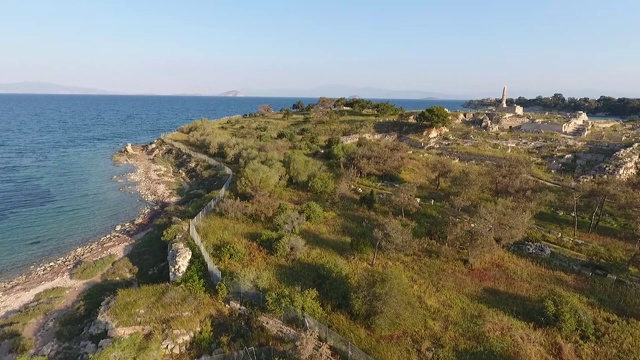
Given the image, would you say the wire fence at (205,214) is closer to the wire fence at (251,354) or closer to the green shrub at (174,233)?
the green shrub at (174,233)

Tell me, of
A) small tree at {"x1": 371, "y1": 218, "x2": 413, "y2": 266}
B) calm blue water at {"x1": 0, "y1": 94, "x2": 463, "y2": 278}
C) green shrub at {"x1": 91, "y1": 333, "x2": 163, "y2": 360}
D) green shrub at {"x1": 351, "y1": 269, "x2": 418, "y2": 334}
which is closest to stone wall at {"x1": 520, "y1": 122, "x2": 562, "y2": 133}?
small tree at {"x1": 371, "y1": 218, "x2": 413, "y2": 266}

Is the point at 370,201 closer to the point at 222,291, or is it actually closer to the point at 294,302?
the point at 294,302

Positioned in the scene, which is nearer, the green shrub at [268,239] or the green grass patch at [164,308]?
the green grass patch at [164,308]

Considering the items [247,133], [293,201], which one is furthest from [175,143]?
[293,201]

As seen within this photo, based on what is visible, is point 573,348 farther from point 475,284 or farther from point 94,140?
point 94,140

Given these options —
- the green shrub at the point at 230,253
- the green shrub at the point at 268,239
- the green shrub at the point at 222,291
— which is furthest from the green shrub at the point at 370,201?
the green shrub at the point at 222,291

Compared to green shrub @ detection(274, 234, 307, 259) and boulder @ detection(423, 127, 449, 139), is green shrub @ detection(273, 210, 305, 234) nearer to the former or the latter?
green shrub @ detection(274, 234, 307, 259)
